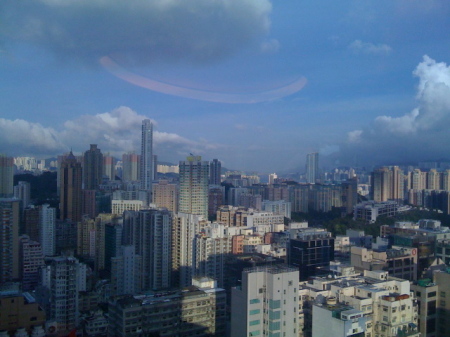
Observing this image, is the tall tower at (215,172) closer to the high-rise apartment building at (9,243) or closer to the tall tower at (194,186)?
the tall tower at (194,186)

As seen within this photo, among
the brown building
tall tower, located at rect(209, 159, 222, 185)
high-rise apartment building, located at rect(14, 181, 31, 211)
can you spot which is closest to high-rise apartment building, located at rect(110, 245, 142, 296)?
the brown building

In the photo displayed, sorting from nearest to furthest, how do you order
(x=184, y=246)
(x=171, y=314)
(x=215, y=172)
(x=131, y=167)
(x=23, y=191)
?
(x=171, y=314)
(x=184, y=246)
(x=23, y=191)
(x=215, y=172)
(x=131, y=167)

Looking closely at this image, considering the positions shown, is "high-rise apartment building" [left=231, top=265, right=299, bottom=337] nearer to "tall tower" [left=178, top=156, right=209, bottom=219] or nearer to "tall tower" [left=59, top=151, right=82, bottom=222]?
"tall tower" [left=178, top=156, right=209, bottom=219]

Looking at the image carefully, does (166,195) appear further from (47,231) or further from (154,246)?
(154,246)

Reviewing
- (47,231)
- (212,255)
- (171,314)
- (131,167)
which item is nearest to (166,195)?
(131,167)

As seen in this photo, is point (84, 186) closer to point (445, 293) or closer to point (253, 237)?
point (253, 237)

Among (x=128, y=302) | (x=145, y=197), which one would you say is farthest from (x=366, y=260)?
(x=145, y=197)

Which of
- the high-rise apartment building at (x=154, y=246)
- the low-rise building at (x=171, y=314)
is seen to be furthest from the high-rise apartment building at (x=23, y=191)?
the low-rise building at (x=171, y=314)
